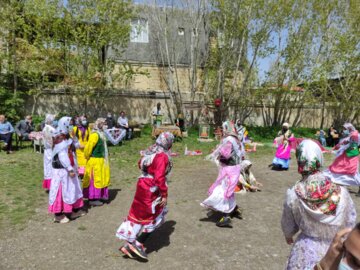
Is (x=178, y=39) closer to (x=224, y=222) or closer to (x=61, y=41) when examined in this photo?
(x=61, y=41)

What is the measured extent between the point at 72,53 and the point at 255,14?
9.80 meters

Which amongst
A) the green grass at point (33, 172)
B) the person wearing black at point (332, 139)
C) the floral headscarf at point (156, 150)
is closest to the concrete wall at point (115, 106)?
the green grass at point (33, 172)

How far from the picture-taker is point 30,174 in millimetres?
9812

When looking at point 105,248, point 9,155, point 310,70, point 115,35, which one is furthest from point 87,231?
point 310,70

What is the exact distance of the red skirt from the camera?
4.78 m

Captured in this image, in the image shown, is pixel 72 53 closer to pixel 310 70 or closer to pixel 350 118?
pixel 310 70

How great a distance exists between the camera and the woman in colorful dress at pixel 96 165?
6766mm

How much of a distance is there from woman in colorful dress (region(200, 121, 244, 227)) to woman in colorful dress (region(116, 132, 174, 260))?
4.55 feet

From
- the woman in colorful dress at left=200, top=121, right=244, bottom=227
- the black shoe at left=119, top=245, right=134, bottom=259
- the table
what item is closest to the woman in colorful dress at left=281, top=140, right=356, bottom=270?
the black shoe at left=119, top=245, right=134, bottom=259

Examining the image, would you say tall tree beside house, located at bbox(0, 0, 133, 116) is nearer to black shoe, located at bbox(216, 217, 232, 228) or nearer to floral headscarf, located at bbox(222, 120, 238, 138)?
floral headscarf, located at bbox(222, 120, 238, 138)

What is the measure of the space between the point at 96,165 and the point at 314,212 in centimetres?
483

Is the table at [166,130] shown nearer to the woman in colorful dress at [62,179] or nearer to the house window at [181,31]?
the house window at [181,31]

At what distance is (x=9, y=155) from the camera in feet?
41.4

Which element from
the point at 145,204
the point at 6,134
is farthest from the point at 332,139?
the point at 145,204
